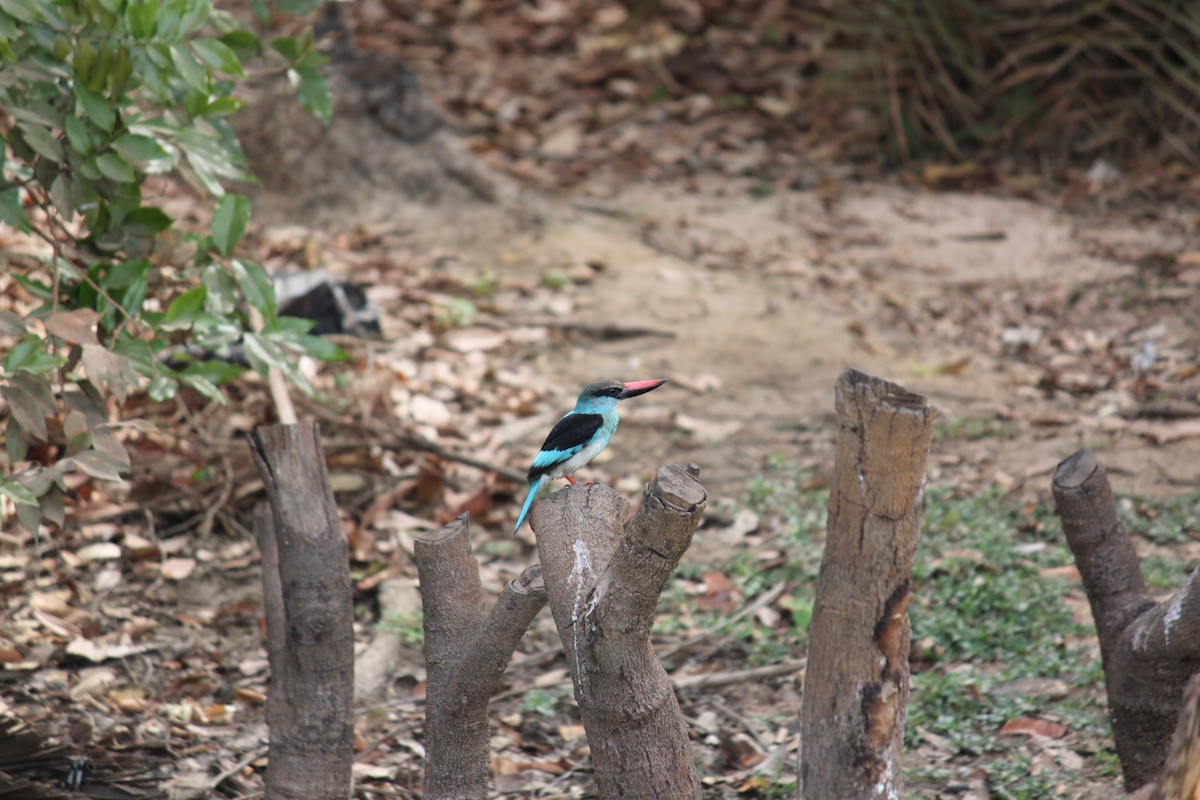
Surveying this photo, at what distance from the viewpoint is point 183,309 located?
280 centimetres

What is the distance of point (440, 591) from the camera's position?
2.44 meters

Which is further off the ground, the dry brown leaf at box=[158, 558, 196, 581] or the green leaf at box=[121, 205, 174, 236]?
the green leaf at box=[121, 205, 174, 236]

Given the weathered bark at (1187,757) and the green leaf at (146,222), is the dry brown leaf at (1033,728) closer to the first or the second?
the weathered bark at (1187,757)

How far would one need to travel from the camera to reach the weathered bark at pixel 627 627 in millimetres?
1913

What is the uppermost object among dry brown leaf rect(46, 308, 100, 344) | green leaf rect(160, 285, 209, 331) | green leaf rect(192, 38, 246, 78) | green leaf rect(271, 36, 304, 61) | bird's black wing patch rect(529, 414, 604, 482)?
green leaf rect(192, 38, 246, 78)

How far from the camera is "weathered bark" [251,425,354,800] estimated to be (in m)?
2.62

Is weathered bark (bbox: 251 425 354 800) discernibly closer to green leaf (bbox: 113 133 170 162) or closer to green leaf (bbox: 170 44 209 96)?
green leaf (bbox: 113 133 170 162)

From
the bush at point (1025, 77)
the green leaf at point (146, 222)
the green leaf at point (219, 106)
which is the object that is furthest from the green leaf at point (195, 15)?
the bush at point (1025, 77)

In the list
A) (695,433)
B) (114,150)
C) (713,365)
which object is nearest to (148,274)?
(114,150)

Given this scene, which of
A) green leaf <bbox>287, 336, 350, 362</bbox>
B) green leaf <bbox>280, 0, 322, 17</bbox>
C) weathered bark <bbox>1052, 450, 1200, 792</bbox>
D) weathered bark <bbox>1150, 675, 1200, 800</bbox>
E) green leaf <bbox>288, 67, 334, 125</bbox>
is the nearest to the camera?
weathered bark <bbox>1150, 675, 1200, 800</bbox>

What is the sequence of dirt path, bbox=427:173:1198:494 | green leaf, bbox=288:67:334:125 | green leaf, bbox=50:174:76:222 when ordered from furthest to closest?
dirt path, bbox=427:173:1198:494, green leaf, bbox=288:67:334:125, green leaf, bbox=50:174:76:222

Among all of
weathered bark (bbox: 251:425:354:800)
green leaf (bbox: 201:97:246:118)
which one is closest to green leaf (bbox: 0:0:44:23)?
green leaf (bbox: 201:97:246:118)

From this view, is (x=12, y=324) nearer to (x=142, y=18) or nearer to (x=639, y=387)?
(x=142, y=18)

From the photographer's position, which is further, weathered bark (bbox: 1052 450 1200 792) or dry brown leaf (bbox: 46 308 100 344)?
dry brown leaf (bbox: 46 308 100 344)
